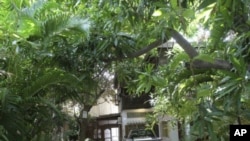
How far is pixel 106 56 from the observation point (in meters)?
3.80

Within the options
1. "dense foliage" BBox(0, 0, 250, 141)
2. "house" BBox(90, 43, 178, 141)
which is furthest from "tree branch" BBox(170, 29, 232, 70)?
"house" BBox(90, 43, 178, 141)

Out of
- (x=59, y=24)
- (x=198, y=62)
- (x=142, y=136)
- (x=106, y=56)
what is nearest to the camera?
(x=198, y=62)

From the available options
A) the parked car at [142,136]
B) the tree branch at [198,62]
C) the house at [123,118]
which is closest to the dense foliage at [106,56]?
the tree branch at [198,62]

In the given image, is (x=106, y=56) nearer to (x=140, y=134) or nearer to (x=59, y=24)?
(x=59, y=24)

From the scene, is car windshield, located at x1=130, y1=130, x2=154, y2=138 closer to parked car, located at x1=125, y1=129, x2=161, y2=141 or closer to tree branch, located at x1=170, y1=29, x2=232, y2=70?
parked car, located at x1=125, y1=129, x2=161, y2=141

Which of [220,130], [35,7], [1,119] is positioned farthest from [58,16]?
[220,130]

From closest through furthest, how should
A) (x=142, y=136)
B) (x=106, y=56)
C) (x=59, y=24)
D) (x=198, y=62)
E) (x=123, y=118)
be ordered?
(x=198, y=62) < (x=59, y=24) < (x=106, y=56) < (x=142, y=136) < (x=123, y=118)

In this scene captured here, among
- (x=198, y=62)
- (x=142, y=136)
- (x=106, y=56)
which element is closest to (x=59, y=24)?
(x=106, y=56)

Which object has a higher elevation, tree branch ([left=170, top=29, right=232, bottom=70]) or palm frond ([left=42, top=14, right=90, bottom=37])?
palm frond ([left=42, top=14, right=90, bottom=37])

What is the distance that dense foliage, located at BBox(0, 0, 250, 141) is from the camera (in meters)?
2.63

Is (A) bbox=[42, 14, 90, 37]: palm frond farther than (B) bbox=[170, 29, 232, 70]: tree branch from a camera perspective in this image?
Yes

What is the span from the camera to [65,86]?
167 inches

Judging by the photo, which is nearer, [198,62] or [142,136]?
[198,62]

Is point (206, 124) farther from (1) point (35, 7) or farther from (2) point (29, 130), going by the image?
(2) point (29, 130)
